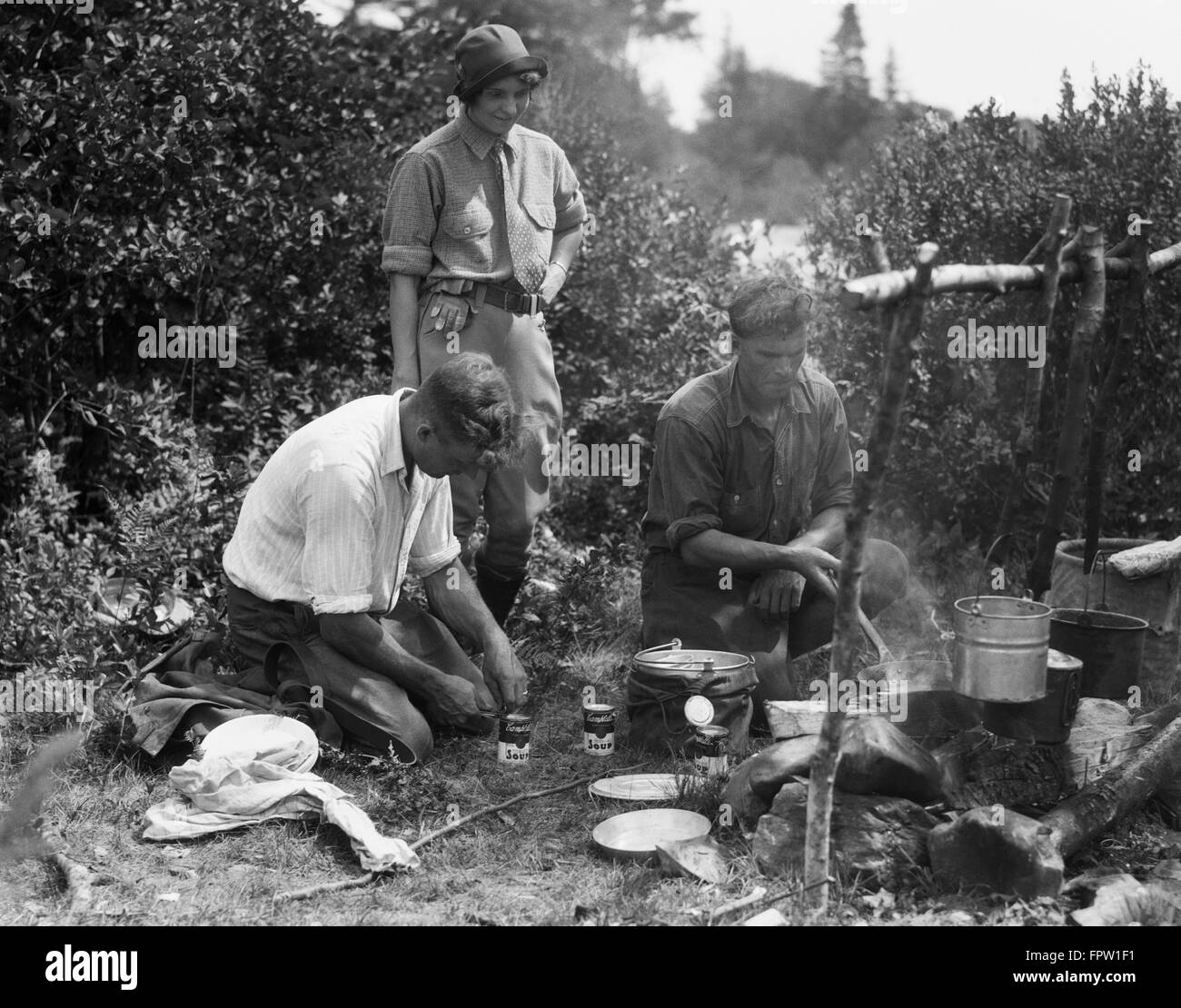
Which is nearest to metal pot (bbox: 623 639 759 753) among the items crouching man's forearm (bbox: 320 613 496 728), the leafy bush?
crouching man's forearm (bbox: 320 613 496 728)

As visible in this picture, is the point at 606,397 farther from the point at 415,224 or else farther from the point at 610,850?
the point at 610,850

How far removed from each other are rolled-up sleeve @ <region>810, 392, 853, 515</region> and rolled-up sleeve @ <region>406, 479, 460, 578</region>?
5.07 ft

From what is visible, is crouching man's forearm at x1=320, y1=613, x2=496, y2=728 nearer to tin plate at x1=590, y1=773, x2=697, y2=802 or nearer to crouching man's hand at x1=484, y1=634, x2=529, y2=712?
crouching man's hand at x1=484, y1=634, x2=529, y2=712

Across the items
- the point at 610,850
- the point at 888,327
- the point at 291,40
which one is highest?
the point at 291,40

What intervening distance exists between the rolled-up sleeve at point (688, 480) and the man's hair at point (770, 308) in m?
0.47

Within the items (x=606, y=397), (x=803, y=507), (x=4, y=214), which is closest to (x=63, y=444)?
(x=4, y=214)

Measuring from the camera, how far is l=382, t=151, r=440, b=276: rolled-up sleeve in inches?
209

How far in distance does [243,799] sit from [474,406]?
147 cm

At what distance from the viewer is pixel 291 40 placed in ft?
23.1

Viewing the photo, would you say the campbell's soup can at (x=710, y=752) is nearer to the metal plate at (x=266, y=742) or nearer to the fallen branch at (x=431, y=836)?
the fallen branch at (x=431, y=836)

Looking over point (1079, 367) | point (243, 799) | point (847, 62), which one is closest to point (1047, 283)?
point (1079, 367)
